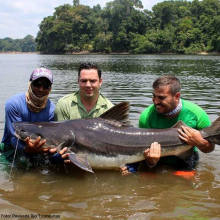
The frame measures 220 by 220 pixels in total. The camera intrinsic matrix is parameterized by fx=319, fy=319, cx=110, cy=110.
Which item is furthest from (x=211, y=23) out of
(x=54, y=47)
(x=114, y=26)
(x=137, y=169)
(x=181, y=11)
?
(x=137, y=169)

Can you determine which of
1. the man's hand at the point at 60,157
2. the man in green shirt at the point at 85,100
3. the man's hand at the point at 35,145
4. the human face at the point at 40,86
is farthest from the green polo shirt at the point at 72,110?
the man's hand at the point at 35,145

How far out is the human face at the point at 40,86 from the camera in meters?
4.68

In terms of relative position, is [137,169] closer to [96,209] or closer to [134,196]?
[134,196]

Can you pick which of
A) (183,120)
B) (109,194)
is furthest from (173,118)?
(109,194)

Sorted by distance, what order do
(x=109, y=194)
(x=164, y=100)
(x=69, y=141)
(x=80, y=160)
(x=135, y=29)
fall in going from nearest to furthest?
(x=109, y=194) < (x=80, y=160) < (x=69, y=141) < (x=164, y=100) < (x=135, y=29)

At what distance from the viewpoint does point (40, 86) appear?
4.70m

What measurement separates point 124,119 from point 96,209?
56.9 inches

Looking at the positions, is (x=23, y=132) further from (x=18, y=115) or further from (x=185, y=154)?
(x=185, y=154)

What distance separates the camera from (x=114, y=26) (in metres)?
103

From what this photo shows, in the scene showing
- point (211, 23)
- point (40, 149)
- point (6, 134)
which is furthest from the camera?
point (211, 23)

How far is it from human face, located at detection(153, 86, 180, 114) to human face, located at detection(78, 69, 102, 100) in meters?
0.93

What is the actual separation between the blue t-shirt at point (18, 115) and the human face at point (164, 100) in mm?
1686

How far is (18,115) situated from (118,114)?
1484 millimetres

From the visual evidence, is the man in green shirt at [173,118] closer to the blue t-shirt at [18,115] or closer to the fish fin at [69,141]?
the fish fin at [69,141]
